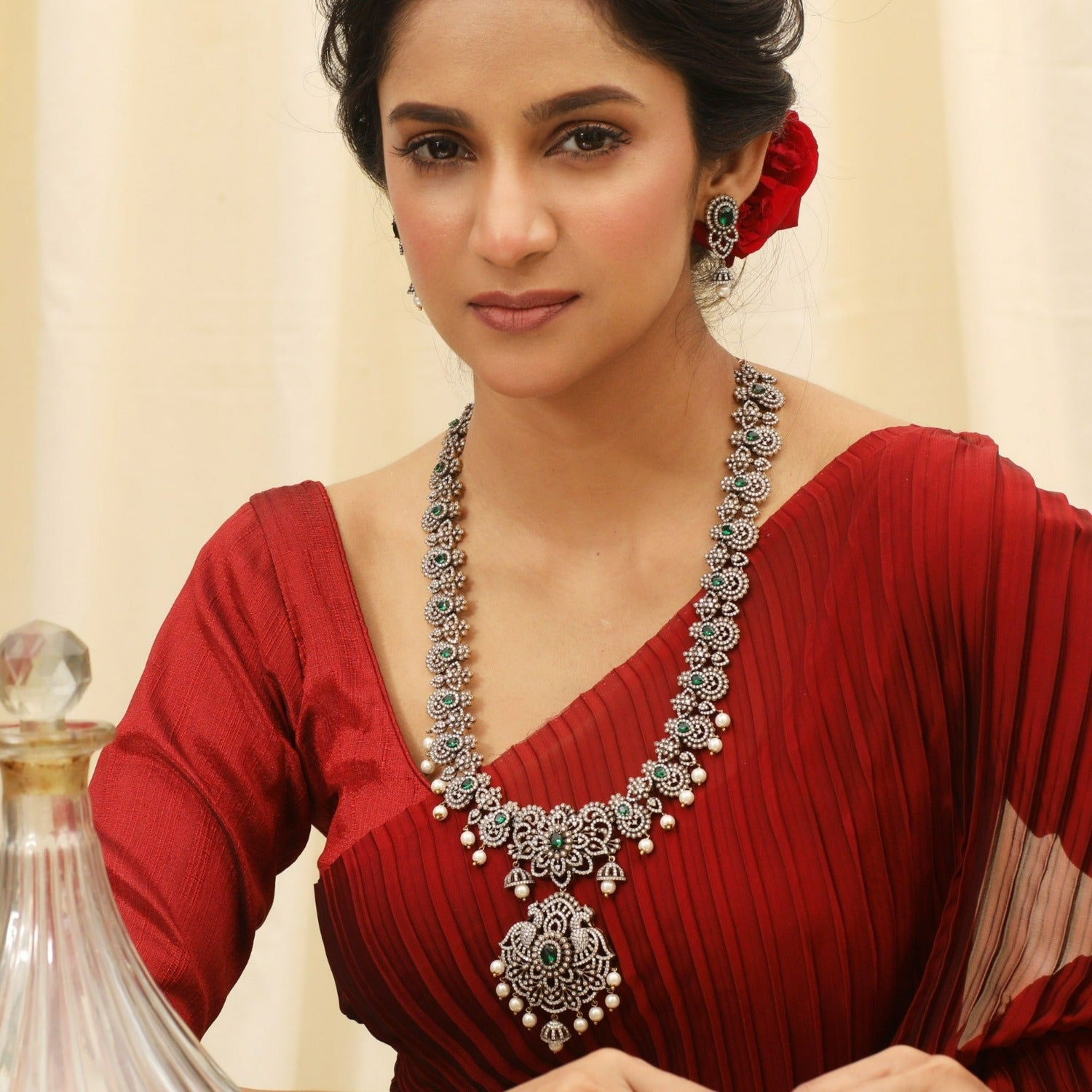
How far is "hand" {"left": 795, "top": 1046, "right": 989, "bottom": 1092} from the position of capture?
908 mm

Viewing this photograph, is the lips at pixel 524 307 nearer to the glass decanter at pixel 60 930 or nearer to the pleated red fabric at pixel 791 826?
the pleated red fabric at pixel 791 826

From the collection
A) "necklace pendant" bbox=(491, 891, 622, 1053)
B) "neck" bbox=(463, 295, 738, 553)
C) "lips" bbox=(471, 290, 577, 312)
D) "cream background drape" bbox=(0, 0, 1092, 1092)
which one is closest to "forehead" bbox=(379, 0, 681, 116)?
"lips" bbox=(471, 290, 577, 312)

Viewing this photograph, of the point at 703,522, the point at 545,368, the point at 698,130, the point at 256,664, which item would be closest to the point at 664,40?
the point at 698,130

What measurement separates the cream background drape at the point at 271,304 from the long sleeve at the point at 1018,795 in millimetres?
695

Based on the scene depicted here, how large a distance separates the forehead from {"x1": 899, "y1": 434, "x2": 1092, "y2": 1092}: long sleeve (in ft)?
1.28

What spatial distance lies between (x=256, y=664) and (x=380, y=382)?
2.52 feet

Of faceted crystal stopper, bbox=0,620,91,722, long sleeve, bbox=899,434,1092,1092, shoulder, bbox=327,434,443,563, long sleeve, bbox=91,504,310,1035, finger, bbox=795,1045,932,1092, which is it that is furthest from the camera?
shoulder, bbox=327,434,443,563

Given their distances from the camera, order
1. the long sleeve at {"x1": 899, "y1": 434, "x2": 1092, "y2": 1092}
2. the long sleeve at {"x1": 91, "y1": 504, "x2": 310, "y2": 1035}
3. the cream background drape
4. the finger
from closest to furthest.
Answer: the finger, the long sleeve at {"x1": 899, "y1": 434, "x2": 1092, "y2": 1092}, the long sleeve at {"x1": 91, "y1": 504, "x2": 310, "y2": 1035}, the cream background drape

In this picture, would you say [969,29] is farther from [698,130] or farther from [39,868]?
[39,868]

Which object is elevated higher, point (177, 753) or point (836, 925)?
point (177, 753)

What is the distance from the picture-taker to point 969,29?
69.0 inches

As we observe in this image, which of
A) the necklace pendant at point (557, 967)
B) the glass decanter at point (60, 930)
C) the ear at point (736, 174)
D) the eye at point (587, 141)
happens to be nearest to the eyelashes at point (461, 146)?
the eye at point (587, 141)

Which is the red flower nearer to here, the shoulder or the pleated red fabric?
the pleated red fabric

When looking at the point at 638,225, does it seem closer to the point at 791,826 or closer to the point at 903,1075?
the point at 791,826
